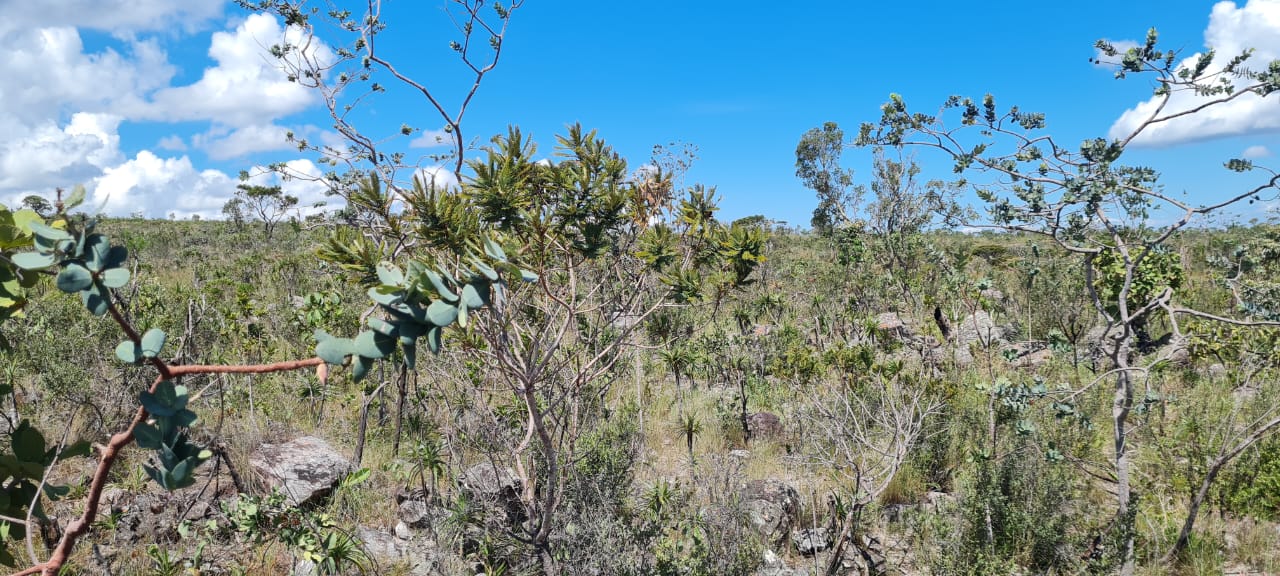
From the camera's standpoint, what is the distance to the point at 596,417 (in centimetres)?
414

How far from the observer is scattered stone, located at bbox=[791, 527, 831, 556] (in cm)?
388

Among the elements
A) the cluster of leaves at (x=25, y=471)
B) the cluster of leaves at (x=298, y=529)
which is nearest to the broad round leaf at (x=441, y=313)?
the cluster of leaves at (x=25, y=471)

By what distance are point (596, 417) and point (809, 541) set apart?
5.13ft

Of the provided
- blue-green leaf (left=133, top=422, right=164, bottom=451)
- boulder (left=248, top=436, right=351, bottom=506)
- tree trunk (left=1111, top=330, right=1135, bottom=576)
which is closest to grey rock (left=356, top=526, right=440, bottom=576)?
boulder (left=248, top=436, right=351, bottom=506)

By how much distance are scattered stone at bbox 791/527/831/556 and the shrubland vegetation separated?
0.02 metres

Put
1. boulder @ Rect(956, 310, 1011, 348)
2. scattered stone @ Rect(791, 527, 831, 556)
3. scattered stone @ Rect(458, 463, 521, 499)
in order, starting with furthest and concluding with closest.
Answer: boulder @ Rect(956, 310, 1011, 348) < scattered stone @ Rect(791, 527, 831, 556) < scattered stone @ Rect(458, 463, 521, 499)

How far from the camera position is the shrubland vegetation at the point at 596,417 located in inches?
92.7

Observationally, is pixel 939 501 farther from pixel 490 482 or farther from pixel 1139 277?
pixel 1139 277

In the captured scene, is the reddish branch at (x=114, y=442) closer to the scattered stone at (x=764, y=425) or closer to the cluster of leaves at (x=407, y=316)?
the cluster of leaves at (x=407, y=316)

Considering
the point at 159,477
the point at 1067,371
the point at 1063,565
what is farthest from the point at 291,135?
the point at 1067,371

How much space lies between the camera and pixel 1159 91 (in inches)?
107

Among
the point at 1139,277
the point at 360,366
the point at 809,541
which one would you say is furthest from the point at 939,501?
the point at 360,366

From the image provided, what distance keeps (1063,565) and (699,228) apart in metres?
2.96

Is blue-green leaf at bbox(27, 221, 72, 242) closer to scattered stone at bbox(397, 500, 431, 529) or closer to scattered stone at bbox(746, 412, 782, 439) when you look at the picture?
scattered stone at bbox(397, 500, 431, 529)
